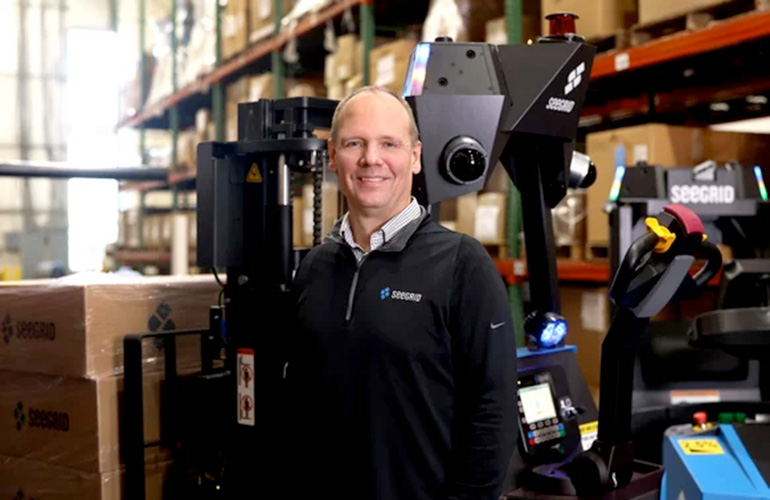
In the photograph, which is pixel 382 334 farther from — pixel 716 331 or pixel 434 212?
pixel 716 331

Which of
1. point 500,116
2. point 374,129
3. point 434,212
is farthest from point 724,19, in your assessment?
point 374,129

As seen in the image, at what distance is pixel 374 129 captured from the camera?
1911mm

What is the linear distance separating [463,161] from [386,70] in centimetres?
310

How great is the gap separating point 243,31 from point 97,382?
558 cm

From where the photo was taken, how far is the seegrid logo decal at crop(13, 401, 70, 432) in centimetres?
274

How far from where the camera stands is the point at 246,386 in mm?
2346

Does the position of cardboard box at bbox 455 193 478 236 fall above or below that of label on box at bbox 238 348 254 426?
above

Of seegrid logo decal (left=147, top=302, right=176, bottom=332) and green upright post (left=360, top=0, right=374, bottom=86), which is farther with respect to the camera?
green upright post (left=360, top=0, right=374, bottom=86)

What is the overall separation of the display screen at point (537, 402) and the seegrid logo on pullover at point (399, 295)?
0.76 metres

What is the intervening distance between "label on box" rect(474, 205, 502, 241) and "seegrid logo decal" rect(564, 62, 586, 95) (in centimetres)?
208

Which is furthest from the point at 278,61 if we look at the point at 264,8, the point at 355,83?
the point at 355,83

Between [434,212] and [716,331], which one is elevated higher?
[434,212]

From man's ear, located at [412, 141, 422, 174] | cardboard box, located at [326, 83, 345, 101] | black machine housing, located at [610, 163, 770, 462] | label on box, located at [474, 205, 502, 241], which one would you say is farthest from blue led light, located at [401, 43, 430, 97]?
cardboard box, located at [326, 83, 345, 101]

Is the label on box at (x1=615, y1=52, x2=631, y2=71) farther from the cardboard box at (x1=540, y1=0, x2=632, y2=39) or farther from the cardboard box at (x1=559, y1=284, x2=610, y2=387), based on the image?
the cardboard box at (x1=559, y1=284, x2=610, y2=387)
